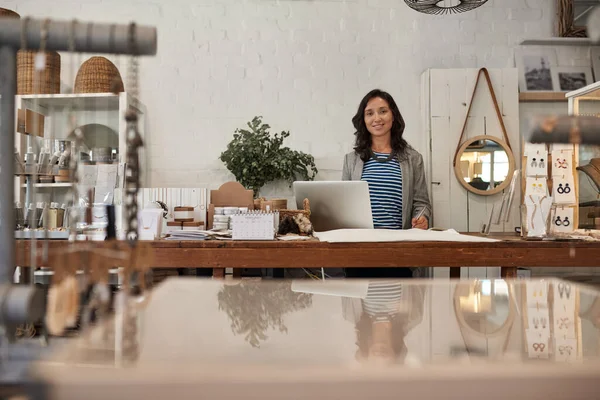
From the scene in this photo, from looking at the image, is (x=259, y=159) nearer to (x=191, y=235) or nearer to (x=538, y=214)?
(x=191, y=235)

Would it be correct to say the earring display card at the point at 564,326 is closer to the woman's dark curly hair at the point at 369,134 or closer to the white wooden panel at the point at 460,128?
the woman's dark curly hair at the point at 369,134

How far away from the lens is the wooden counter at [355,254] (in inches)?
73.7

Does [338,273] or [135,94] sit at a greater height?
[135,94]

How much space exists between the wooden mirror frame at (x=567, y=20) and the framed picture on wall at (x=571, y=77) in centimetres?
27

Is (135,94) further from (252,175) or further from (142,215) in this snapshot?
(252,175)

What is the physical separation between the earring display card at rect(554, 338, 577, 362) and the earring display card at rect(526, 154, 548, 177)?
1.69m

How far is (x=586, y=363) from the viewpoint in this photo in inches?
14.5

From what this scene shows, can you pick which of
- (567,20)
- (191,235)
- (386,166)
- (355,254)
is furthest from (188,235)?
(567,20)

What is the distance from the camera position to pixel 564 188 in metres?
2.03

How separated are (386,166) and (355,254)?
134cm

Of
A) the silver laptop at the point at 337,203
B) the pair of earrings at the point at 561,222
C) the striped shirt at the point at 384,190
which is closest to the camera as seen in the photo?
the pair of earrings at the point at 561,222

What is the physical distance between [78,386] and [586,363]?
0.35 m

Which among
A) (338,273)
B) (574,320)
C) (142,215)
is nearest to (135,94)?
(574,320)

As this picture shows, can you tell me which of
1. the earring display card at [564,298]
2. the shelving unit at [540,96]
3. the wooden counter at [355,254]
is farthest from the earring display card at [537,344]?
the shelving unit at [540,96]
